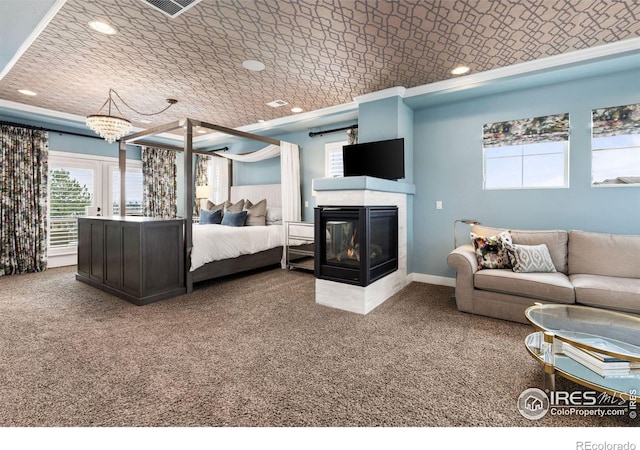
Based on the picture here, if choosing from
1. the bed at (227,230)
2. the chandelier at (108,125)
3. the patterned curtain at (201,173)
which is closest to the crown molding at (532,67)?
the bed at (227,230)

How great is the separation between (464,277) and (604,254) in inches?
52.2

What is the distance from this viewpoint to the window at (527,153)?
3.44 m

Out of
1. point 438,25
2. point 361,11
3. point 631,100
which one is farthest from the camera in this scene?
point 631,100

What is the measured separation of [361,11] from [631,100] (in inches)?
118

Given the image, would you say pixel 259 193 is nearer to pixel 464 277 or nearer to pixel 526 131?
pixel 464 277

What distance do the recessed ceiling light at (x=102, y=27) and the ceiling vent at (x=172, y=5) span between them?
57cm

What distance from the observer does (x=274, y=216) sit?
18.2 feet

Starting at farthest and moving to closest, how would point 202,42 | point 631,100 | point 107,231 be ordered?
point 107,231
point 631,100
point 202,42

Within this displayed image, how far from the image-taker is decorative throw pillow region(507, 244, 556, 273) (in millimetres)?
2928

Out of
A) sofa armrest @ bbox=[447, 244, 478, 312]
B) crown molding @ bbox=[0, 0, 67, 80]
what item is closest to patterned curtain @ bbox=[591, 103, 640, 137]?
sofa armrest @ bbox=[447, 244, 478, 312]

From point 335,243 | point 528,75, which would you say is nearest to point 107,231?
point 335,243

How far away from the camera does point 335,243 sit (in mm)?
3316

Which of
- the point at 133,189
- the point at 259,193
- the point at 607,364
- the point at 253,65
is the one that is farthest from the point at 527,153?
the point at 133,189

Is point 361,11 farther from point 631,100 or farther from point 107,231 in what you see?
point 107,231
